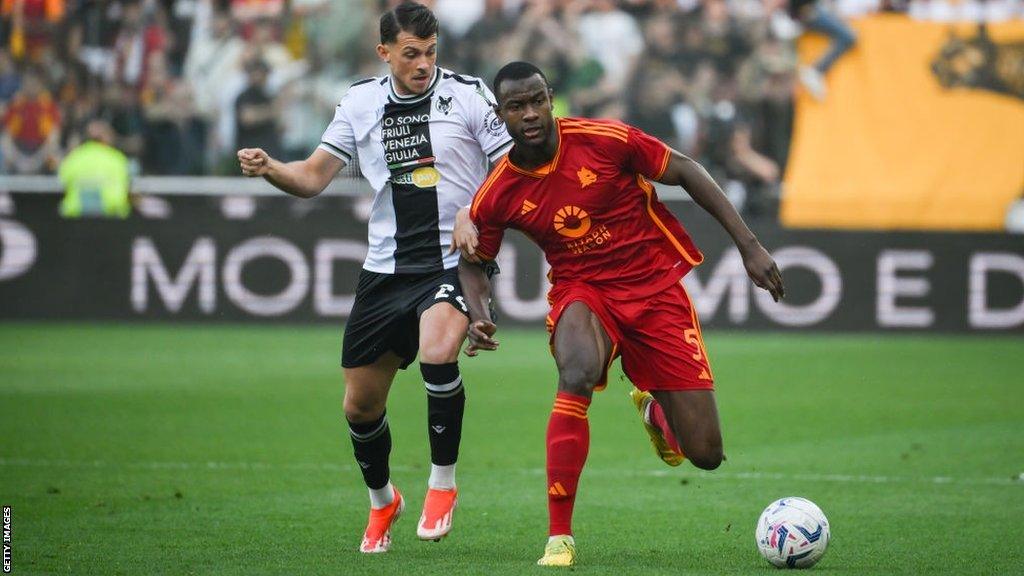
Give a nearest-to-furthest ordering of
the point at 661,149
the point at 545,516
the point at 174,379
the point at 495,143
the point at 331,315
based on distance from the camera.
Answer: the point at 661,149 → the point at 495,143 → the point at 545,516 → the point at 174,379 → the point at 331,315

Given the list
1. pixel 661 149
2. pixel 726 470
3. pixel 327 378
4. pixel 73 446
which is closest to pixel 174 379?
pixel 327 378

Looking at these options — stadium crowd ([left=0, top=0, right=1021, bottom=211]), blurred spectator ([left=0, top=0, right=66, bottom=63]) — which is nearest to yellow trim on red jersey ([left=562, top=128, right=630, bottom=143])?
stadium crowd ([left=0, top=0, right=1021, bottom=211])

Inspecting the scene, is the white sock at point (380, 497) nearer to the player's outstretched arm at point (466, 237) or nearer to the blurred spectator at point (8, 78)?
the player's outstretched arm at point (466, 237)

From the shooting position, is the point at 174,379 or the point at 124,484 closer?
the point at 124,484

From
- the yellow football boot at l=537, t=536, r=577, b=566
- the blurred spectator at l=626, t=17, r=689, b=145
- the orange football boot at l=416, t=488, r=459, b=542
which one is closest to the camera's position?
A: the yellow football boot at l=537, t=536, r=577, b=566

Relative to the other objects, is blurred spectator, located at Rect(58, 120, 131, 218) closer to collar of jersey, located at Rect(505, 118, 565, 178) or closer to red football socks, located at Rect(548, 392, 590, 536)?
collar of jersey, located at Rect(505, 118, 565, 178)

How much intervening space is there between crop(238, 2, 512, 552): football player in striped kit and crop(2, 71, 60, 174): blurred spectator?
13.1 meters

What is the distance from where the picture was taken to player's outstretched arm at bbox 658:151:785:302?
680 cm

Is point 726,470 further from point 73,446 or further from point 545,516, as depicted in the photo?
point 73,446

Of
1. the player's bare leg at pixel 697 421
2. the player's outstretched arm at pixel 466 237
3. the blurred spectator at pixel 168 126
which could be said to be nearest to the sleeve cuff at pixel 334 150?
the player's outstretched arm at pixel 466 237

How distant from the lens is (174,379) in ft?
47.0

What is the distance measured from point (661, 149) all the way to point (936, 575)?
2.08 metres

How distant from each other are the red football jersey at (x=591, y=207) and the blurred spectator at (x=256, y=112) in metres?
12.3

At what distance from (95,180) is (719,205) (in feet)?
43.3
